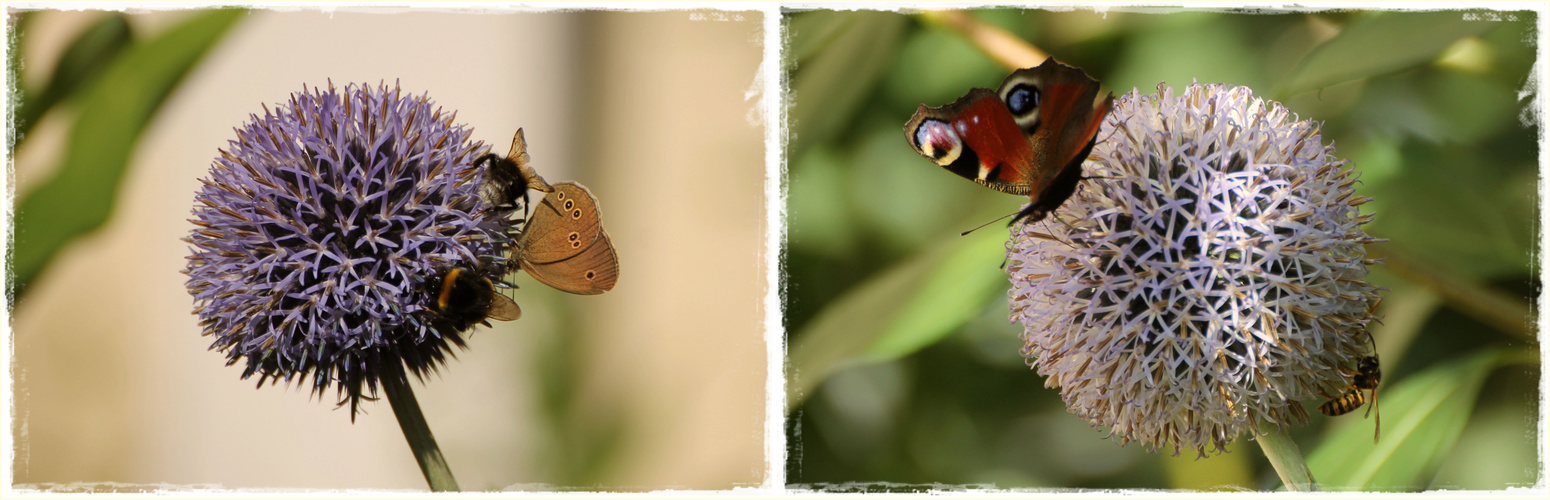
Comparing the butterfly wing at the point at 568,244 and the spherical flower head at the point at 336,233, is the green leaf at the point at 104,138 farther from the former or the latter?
the butterfly wing at the point at 568,244

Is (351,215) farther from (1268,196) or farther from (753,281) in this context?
(1268,196)

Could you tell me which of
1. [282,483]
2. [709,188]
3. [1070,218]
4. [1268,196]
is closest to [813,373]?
[709,188]

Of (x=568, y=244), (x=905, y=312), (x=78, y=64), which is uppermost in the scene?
(x=78, y=64)

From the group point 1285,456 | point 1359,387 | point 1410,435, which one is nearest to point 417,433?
point 1285,456

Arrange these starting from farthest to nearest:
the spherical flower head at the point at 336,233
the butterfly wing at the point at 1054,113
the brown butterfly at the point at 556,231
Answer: the brown butterfly at the point at 556,231 → the spherical flower head at the point at 336,233 → the butterfly wing at the point at 1054,113

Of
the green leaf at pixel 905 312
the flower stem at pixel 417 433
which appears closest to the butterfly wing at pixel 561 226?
the flower stem at pixel 417 433

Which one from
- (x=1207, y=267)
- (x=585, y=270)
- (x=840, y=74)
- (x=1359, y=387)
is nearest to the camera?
(x=1207, y=267)

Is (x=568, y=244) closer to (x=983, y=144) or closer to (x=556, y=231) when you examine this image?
(x=556, y=231)
